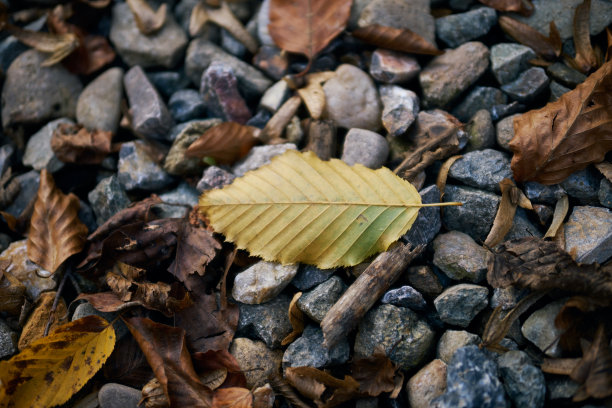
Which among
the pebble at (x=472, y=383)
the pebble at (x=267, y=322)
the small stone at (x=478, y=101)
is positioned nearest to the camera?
the pebble at (x=472, y=383)

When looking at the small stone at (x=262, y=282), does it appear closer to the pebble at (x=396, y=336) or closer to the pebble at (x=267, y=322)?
the pebble at (x=267, y=322)

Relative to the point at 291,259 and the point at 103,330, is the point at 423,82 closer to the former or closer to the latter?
the point at 291,259

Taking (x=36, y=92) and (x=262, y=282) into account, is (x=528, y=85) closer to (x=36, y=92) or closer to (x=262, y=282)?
(x=262, y=282)

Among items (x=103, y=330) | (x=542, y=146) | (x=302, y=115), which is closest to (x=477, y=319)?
(x=542, y=146)

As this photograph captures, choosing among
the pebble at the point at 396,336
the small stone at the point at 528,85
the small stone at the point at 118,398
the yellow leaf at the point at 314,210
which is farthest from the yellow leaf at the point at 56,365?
the small stone at the point at 528,85

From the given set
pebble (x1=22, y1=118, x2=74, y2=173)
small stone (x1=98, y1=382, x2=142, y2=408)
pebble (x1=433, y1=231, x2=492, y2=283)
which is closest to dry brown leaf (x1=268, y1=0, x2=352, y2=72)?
pebble (x1=433, y1=231, x2=492, y2=283)

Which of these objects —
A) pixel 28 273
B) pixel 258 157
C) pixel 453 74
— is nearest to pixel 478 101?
pixel 453 74

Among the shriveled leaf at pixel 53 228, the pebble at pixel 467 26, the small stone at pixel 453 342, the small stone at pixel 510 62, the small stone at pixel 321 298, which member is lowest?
the small stone at pixel 453 342
